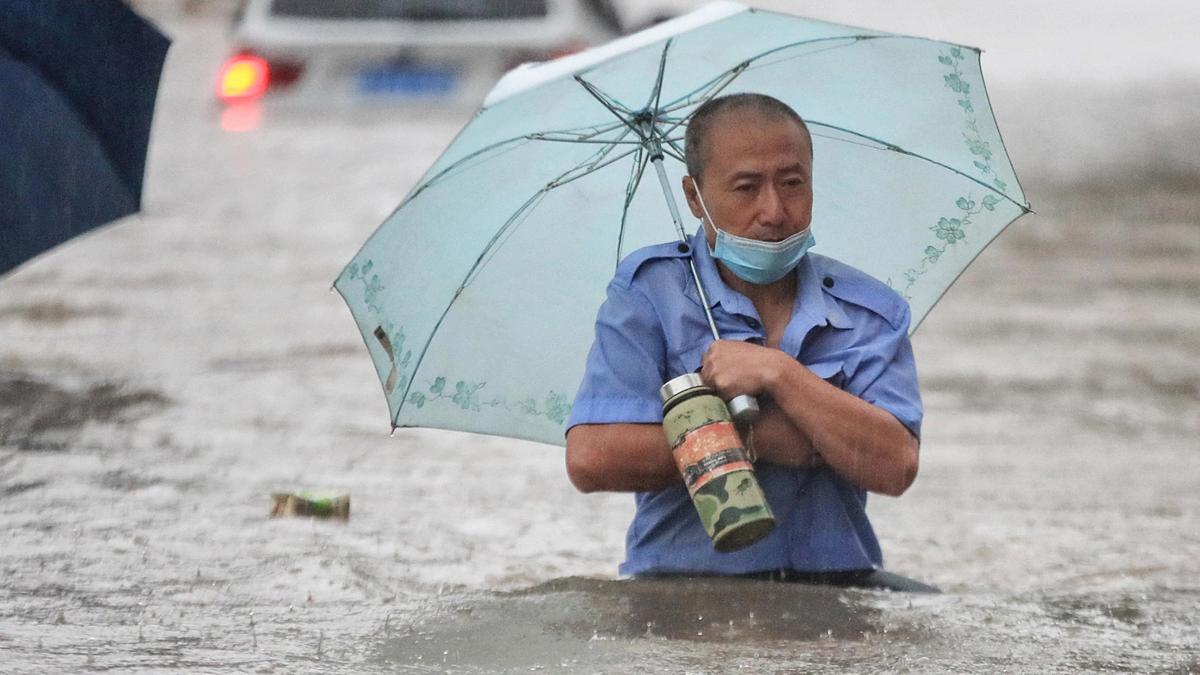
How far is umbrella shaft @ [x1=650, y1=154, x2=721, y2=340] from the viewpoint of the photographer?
3740 millimetres

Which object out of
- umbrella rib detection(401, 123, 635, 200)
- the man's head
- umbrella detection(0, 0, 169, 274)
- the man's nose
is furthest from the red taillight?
the man's nose

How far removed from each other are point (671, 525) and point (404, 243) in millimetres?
911

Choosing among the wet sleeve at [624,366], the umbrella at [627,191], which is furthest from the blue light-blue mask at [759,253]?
the umbrella at [627,191]

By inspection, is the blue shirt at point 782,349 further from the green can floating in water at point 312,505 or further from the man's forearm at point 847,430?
the green can floating in water at point 312,505

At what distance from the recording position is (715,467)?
3441mm

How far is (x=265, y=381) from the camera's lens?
7.99 metres

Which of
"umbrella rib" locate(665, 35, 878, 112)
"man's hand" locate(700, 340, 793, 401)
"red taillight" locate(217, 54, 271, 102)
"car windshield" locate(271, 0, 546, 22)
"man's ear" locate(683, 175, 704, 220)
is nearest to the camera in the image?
"man's hand" locate(700, 340, 793, 401)

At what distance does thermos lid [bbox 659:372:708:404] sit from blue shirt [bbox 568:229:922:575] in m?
0.16

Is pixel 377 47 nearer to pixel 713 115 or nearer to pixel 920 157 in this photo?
pixel 920 157

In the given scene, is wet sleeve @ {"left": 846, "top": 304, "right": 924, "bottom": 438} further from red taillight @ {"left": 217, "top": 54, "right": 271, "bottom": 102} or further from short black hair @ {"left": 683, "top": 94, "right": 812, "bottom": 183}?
red taillight @ {"left": 217, "top": 54, "right": 271, "bottom": 102}

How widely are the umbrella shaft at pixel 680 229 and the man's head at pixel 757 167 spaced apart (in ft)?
0.41

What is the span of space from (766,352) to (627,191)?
789 mm

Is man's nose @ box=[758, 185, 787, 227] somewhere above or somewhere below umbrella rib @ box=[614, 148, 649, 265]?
below

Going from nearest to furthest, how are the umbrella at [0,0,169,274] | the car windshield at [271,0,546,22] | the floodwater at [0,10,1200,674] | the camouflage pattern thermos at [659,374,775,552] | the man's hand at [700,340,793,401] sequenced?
the camouflage pattern thermos at [659,374,775,552]
the man's hand at [700,340,793,401]
the floodwater at [0,10,1200,674]
the umbrella at [0,0,169,274]
the car windshield at [271,0,546,22]
